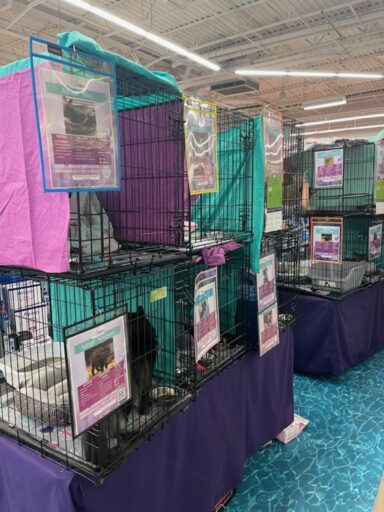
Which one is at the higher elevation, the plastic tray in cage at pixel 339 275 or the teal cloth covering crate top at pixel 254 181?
the teal cloth covering crate top at pixel 254 181

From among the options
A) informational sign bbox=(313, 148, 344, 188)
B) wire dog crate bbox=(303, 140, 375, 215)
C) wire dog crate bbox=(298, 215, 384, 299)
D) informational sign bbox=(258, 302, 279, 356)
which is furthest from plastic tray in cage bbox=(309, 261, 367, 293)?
informational sign bbox=(258, 302, 279, 356)

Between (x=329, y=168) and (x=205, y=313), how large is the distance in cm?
231

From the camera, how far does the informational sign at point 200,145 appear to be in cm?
142

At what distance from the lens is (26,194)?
111 cm

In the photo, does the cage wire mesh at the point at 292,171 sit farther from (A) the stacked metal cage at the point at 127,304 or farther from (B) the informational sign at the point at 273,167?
(A) the stacked metal cage at the point at 127,304

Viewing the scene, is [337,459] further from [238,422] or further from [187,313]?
[187,313]

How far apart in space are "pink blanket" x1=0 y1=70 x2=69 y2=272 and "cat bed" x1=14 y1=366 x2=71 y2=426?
476 mm

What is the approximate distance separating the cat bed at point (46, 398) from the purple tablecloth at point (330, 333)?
2.46m

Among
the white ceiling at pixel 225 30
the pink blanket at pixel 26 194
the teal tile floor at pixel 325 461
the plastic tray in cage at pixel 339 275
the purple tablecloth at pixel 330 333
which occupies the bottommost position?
the teal tile floor at pixel 325 461

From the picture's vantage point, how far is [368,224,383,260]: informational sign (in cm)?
376

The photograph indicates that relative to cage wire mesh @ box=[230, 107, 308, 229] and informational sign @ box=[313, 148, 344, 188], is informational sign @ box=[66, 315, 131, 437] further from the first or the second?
informational sign @ box=[313, 148, 344, 188]

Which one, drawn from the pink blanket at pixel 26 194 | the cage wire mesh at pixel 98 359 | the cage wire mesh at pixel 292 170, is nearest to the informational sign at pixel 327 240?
the cage wire mesh at pixel 292 170

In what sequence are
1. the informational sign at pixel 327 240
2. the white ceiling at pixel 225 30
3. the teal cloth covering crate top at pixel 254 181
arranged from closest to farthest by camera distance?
the teal cloth covering crate top at pixel 254 181, the informational sign at pixel 327 240, the white ceiling at pixel 225 30

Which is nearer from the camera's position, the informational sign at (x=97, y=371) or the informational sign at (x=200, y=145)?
the informational sign at (x=97, y=371)
